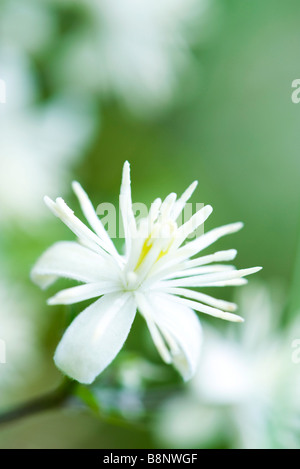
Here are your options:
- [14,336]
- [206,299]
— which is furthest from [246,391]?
[206,299]

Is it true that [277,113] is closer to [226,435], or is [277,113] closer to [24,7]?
[24,7]

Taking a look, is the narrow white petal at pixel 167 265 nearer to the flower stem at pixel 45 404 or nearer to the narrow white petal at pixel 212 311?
the narrow white petal at pixel 212 311

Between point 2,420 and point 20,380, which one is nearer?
point 2,420

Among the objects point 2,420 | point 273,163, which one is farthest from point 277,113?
point 2,420

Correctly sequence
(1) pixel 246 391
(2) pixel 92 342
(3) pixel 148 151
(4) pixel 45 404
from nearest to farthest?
(2) pixel 92 342, (4) pixel 45 404, (1) pixel 246 391, (3) pixel 148 151

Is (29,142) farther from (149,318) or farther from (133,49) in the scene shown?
(149,318)

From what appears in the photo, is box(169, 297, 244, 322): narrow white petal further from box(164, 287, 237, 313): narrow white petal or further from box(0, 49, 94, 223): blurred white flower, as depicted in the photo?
box(0, 49, 94, 223): blurred white flower


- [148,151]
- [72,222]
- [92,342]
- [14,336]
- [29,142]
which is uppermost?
[148,151]
